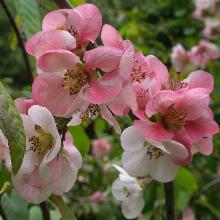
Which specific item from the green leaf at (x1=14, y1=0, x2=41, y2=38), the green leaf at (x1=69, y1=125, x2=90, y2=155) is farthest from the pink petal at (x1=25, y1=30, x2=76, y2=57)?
the green leaf at (x1=69, y1=125, x2=90, y2=155)

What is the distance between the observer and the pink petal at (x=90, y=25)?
0.64m

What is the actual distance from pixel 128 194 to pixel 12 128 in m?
0.48

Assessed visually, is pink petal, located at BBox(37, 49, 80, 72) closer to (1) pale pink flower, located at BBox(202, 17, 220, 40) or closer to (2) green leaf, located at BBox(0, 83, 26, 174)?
(2) green leaf, located at BBox(0, 83, 26, 174)

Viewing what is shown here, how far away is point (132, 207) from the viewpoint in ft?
3.09

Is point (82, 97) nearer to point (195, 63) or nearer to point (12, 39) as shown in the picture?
point (12, 39)

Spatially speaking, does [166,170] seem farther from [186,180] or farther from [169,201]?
[186,180]

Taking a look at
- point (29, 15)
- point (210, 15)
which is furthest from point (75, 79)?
point (210, 15)

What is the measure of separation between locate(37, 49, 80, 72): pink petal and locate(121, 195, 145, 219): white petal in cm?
38

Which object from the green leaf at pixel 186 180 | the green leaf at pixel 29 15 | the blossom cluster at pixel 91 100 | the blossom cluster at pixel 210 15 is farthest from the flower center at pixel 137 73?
the blossom cluster at pixel 210 15

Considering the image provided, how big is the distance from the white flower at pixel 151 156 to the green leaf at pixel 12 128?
0.17 m

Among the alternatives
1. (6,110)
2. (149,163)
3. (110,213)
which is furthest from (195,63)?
(6,110)

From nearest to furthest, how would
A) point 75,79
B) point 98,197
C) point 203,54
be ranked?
point 75,79 < point 98,197 < point 203,54

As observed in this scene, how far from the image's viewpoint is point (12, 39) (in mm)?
1790

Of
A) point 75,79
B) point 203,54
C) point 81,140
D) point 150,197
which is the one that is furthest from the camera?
point 203,54
